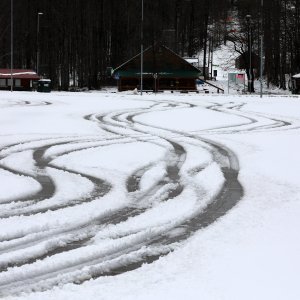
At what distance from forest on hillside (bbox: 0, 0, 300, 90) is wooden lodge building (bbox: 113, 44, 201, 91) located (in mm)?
3166

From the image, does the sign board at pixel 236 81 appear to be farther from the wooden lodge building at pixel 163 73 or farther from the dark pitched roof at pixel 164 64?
the dark pitched roof at pixel 164 64

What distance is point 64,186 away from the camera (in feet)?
30.9

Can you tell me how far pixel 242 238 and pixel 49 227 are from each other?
2.18 meters

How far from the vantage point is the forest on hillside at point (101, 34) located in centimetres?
7531

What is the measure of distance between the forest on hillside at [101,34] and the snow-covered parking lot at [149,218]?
59.5 metres

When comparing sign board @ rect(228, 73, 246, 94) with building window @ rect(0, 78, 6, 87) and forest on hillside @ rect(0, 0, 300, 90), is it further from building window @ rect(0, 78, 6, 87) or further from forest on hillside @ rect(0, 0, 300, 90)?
building window @ rect(0, 78, 6, 87)

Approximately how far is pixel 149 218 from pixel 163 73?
63833mm

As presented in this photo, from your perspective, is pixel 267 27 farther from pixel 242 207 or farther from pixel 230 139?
pixel 242 207

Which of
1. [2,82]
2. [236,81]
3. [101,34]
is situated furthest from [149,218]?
[101,34]

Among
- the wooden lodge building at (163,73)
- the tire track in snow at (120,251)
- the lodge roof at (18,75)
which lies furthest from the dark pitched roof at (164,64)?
the tire track in snow at (120,251)

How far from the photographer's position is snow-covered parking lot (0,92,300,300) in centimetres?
504

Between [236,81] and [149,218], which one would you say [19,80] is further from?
[149,218]

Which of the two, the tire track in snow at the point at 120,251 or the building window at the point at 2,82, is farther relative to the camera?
the building window at the point at 2,82

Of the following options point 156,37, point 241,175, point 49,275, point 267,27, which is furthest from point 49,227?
point 156,37
